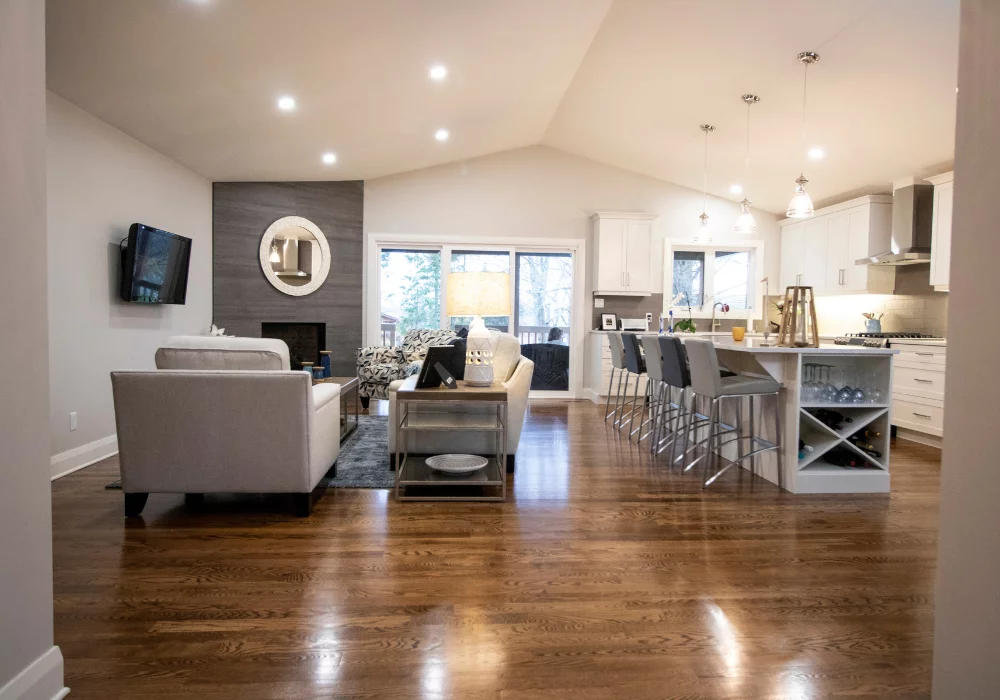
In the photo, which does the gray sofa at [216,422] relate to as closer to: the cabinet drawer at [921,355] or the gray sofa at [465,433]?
the gray sofa at [465,433]

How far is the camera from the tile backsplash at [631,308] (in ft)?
25.3

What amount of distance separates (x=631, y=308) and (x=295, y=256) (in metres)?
4.35

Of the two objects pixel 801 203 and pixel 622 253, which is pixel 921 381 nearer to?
pixel 801 203

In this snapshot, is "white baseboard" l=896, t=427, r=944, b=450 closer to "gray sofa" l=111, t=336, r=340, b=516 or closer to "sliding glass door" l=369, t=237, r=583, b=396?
"sliding glass door" l=369, t=237, r=583, b=396

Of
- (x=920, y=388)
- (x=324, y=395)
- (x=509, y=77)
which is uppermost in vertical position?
(x=509, y=77)

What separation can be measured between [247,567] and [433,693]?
1168mm

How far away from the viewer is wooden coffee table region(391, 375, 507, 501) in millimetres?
3250

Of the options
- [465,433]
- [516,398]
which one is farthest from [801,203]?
[465,433]

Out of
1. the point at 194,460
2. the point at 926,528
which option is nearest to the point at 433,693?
the point at 194,460

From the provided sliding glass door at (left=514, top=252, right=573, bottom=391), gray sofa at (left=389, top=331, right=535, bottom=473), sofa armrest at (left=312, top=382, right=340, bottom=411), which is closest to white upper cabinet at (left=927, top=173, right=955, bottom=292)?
sliding glass door at (left=514, top=252, right=573, bottom=391)

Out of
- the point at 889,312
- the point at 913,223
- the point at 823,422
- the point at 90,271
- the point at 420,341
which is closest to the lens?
the point at 823,422

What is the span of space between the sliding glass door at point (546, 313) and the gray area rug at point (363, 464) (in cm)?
285

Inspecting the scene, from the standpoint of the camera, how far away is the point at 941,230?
5.12 metres

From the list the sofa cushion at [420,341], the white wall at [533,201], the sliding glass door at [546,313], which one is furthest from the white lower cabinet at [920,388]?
the sofa cushion at [420,341]
